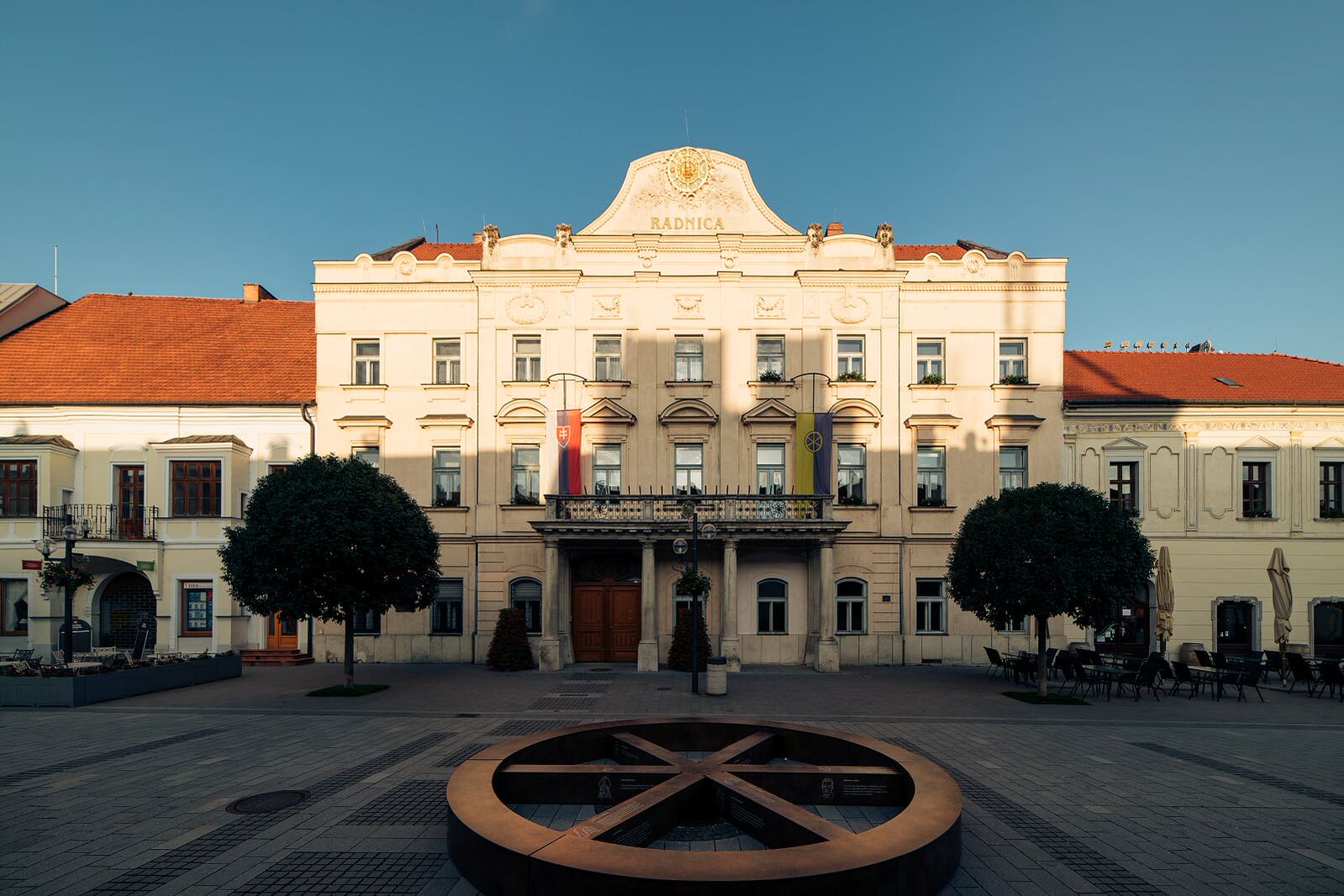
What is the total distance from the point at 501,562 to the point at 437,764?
13345 millimetres

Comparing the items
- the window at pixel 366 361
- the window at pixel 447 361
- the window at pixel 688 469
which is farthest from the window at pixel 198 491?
the window at pixel 688 469

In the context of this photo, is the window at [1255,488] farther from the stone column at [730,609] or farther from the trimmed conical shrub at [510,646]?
the trimmed conical shrub at [510,646]

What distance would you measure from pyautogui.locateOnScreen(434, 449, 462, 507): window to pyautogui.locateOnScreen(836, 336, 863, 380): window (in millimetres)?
14430

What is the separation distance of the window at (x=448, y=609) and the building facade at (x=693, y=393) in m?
0.09

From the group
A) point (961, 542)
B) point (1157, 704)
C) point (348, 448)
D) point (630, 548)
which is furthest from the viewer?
point (348, 448)

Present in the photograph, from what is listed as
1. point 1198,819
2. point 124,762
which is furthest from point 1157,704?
point 124,762

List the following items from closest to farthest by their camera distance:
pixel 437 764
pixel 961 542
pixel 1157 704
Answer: pixel 437 764 → pixel 1157 704 → pixel 961 542

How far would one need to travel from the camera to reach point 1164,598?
2264 cm

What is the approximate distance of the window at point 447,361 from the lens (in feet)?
86.2

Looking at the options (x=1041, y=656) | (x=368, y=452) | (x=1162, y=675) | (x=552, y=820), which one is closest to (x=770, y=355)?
(x=1041, y=656)

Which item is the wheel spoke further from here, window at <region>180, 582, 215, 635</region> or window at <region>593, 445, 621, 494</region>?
window at <region>180, 582, 215, 635</region>

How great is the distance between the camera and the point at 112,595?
26.8 m

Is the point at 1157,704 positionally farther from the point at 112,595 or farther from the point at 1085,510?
the point at 112,595

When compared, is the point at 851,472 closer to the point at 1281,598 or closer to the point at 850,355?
the point at 850,355
